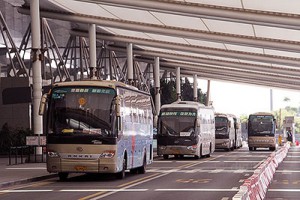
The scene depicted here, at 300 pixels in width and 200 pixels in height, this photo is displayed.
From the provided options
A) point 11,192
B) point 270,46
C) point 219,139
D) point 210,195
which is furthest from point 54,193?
point 219,139

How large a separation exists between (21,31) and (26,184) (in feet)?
110

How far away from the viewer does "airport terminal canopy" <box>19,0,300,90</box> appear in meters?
35.8

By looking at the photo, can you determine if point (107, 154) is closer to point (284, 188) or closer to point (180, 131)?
point (284, 188)

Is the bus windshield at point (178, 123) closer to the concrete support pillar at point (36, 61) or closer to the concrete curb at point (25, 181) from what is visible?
the concrete support pillar at point (36, 61)

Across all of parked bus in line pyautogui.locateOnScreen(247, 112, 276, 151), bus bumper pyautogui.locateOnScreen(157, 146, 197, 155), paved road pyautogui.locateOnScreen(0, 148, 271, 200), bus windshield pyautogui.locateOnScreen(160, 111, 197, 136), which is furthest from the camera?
parked bus in line pyautogui.locateOnScreen(247, 112, 276, 151)

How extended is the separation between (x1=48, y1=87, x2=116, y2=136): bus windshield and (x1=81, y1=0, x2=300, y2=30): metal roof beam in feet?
37.2

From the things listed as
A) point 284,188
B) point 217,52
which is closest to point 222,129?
point 217,52

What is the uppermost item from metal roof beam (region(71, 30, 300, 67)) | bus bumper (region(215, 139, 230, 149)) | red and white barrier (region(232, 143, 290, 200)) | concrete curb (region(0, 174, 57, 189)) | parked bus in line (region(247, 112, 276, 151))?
metal roof beam (region(71, 30, 300, 67))

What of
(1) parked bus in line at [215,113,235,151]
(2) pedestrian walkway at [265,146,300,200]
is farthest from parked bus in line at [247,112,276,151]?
(2) pedestrian walkway at [265,146,300,200]

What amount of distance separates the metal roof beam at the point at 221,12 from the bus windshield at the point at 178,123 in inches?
405

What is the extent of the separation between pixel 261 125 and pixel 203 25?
29.6 meters

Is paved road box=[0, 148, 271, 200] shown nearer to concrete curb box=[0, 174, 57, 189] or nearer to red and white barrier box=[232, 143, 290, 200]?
concrete curb box=[0, 174, 57, 189]

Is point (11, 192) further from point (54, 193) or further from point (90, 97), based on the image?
point (90, 97)

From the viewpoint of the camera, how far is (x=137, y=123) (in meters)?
30.2
